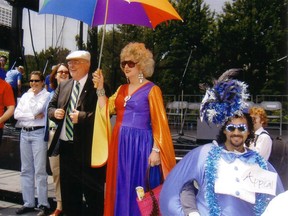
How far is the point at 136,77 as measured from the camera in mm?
3236

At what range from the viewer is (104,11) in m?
3.53

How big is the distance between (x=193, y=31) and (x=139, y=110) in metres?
6.01

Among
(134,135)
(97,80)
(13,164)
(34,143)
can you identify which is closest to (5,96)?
(34,143)

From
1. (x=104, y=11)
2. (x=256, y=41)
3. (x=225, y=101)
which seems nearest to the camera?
(x=225, y=101)

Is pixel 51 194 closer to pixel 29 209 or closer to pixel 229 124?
pixel 29 209

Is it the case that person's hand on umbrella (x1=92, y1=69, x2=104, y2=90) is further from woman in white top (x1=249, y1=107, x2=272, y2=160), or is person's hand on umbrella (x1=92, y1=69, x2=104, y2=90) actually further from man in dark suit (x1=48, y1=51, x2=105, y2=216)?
woman in white top (x1=249, y1=107, x2=272, y2=160)

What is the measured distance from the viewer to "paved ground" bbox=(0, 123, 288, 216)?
4789 mm

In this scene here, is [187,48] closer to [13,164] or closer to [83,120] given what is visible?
[13,164]

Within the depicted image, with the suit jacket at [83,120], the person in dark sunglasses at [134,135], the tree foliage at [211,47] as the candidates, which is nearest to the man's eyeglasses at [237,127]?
the person in dark sunglasses at [134,135]

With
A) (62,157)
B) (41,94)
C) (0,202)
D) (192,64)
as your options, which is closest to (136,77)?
(62,157)

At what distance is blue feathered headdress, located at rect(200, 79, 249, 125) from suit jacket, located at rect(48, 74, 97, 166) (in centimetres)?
131

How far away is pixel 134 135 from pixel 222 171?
1.06 m

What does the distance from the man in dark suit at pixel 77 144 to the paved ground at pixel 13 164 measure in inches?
38.9

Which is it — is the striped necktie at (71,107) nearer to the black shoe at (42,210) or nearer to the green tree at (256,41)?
the black shoe at (42,210)
